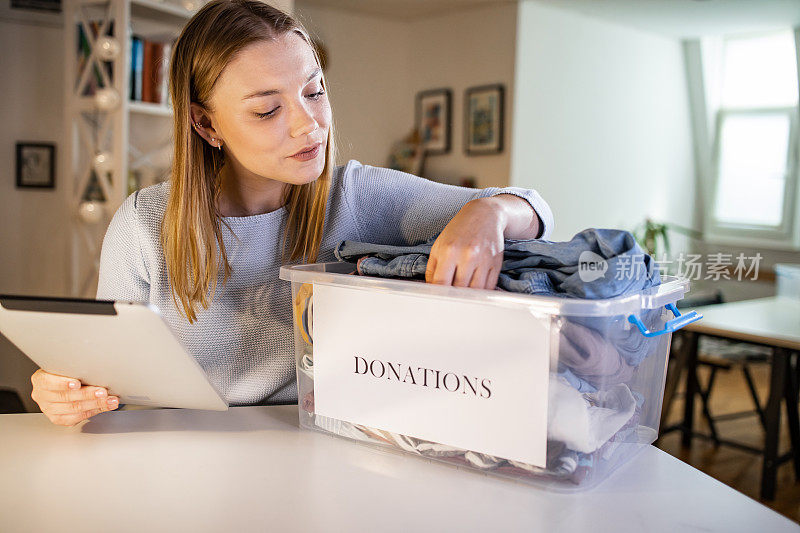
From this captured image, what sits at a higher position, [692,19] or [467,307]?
[692,19]

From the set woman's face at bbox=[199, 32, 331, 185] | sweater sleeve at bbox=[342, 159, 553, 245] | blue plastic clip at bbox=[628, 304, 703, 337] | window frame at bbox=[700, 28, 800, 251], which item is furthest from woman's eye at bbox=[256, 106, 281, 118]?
window frame at bbox=[700, 28, 800, 251]

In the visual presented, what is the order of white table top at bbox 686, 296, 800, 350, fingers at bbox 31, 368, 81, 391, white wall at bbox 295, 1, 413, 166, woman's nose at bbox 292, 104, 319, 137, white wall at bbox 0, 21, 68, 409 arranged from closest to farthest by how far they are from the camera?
fingers at bbox 31, 368, 81, 391, woman's nose at bbox 292, 104, 319, 137, white table top at bbox 686, 296, 800, 350, white wall at bbox 0, 21, 68, 409, white wall at bbox 295, 1, 413, 166

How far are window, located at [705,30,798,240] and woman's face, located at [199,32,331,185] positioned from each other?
210 inches

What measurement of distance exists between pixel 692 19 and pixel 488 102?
1.73 m

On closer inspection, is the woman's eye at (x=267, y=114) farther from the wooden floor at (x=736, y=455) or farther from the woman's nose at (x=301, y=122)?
the wooden floor at (x=736, y=455)

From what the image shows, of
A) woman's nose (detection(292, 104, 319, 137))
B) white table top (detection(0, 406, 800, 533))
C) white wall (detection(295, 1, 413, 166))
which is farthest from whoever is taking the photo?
white wall (detection(295, 1, 413, 166))

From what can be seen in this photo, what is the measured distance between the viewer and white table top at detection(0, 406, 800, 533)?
27.9 inches

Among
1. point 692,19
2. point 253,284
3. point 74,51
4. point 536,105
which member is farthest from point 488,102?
point 253,284

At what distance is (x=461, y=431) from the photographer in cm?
80

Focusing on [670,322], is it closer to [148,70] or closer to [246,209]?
[246,209]

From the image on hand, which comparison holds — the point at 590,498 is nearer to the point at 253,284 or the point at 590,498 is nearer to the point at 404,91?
the point at 253,284

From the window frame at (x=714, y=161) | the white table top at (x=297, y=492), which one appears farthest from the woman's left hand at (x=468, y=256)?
the window frame at (x=714, y=161)

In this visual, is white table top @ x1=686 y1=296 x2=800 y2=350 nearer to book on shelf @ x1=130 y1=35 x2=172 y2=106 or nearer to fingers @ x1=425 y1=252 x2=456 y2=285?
fingers @ x1=425 y1=252 x2=456 y2=285

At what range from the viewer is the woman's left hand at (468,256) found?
81cm
